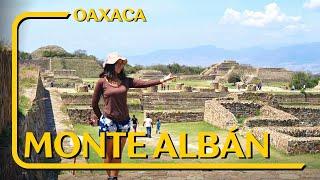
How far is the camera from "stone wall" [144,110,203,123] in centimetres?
2070

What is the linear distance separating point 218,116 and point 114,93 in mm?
13259

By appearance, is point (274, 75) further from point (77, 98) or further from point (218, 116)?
point (218, 116)

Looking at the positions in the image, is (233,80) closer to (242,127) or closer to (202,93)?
(202,93)

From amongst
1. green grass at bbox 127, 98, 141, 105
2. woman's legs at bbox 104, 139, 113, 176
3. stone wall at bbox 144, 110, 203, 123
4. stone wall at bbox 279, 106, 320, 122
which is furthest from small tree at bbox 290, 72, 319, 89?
woman's legs at bbox 104, 139, 113, 176

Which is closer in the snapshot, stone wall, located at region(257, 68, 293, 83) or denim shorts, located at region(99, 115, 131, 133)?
denim shorts, located at region(99, 115, 131, 133)

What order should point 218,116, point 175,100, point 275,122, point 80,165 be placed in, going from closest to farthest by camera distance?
1. point 80,165
2. point 275,122
3. point 218,116
4. point 175,100

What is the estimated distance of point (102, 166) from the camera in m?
5.99

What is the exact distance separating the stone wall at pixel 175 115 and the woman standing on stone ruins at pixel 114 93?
1483 centimetres

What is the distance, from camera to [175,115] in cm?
2117

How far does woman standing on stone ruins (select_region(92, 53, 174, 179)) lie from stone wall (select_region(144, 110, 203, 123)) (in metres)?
14.8

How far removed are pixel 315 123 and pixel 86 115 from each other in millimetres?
8892

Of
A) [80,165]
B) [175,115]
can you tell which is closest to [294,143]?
[80,165]

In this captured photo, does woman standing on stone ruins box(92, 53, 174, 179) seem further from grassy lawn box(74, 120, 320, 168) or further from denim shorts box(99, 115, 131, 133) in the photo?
grassy lawn box(74, 120, 320, 168)

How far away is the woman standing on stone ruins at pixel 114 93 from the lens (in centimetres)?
568
